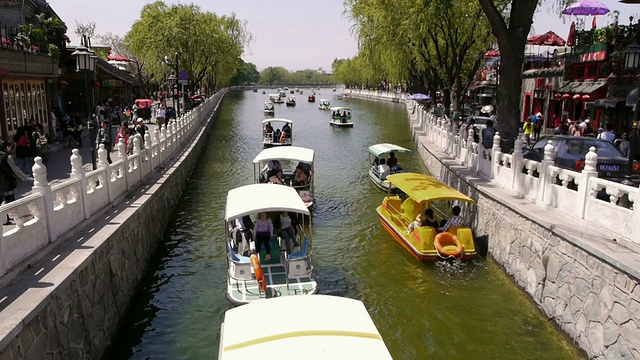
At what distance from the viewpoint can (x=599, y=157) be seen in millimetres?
13148

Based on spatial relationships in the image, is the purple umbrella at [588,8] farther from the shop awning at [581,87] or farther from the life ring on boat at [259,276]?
the life ring on boat at [259,276]

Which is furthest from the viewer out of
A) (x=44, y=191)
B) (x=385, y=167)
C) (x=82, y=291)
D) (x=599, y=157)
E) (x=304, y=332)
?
(x=385, y=167)

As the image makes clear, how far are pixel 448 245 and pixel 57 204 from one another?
8.71 m

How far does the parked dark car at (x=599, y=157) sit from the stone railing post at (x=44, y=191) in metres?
12.0

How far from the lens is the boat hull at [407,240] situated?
12.4m

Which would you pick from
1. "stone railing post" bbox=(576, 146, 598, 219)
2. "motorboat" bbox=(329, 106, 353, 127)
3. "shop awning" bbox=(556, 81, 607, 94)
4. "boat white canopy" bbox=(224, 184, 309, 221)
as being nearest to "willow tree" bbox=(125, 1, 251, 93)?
"motorboat" bbox=(329, 106, 353, 127)

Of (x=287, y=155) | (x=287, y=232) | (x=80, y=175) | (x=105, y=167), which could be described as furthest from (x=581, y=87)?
(x=80, y=175)

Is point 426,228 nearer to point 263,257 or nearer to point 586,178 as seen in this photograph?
point 586,178

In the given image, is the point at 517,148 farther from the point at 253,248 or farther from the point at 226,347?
the point at 226,347

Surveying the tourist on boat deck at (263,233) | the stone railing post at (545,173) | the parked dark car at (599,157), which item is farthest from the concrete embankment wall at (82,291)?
the parked dark car at (599,157)

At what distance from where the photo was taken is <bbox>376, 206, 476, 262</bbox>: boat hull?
40.7 feet

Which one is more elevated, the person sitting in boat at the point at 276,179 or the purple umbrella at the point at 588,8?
the purple umbrella at the point at 588,8

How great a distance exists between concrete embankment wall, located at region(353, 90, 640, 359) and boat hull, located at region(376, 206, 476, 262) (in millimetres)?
1225

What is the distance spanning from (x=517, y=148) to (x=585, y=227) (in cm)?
373
